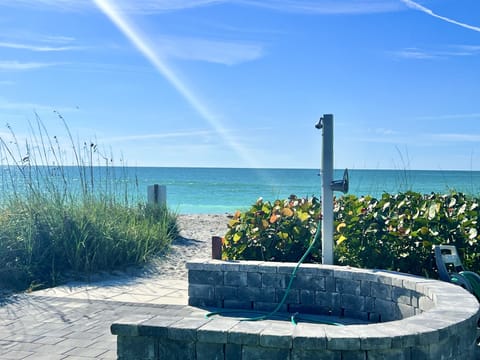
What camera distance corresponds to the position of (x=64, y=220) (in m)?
6.30

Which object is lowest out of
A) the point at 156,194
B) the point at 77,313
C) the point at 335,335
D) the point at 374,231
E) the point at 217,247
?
the point at 77,313

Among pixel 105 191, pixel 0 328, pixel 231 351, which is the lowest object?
pixel 0 328

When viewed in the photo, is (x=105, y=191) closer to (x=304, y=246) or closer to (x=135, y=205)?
(x=135, y=205)

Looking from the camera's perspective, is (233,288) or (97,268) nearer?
(233,288)

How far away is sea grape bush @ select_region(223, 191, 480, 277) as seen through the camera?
4.41 m

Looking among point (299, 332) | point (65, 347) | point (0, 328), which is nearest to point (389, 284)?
point (299, 332)

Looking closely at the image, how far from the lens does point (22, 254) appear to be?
19.5 ft

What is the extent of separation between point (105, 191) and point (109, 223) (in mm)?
974

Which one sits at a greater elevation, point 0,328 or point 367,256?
point 367,256

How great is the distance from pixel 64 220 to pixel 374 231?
149 inches

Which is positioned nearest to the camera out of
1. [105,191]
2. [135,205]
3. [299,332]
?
[299,332]

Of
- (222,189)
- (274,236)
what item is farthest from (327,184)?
(222,189)

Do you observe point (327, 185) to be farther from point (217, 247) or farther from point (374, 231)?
point (217, 247)

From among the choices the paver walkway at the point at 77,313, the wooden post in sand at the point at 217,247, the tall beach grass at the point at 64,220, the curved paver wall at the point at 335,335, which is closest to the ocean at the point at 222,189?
the tall beach grass at the point at 64,220
